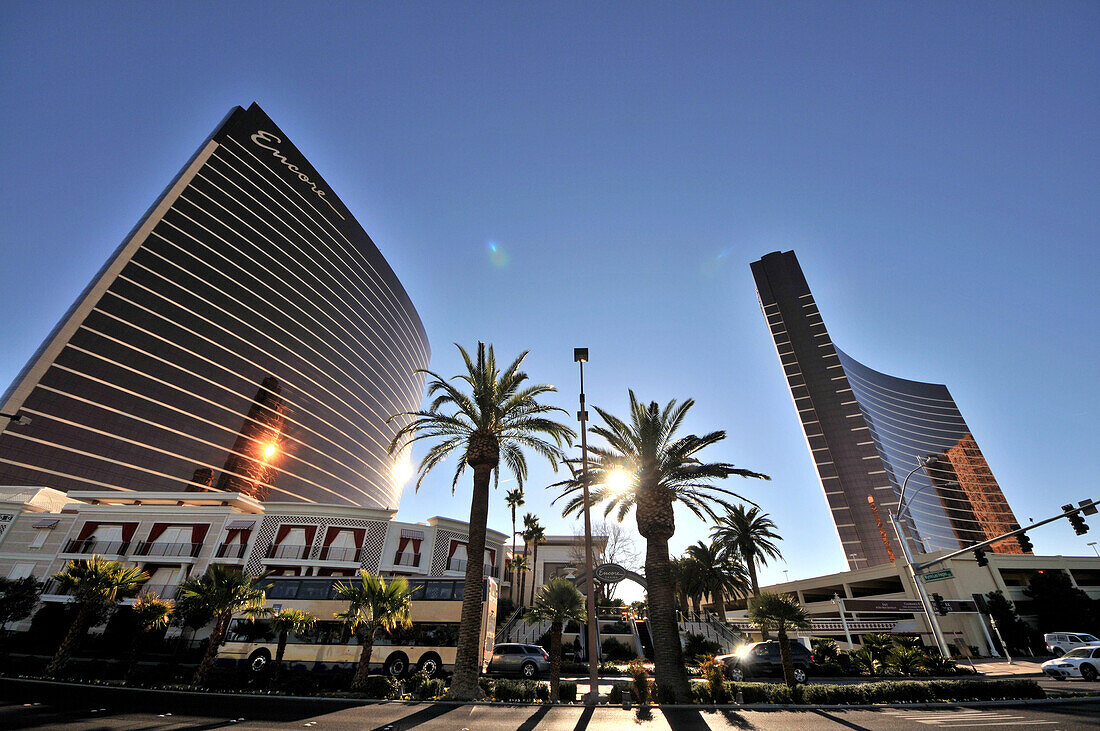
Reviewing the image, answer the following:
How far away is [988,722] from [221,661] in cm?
3113

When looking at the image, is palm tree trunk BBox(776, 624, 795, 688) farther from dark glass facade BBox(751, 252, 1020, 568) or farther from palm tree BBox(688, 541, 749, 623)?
dark glass facade BBox(751, 252, 1020, 568)

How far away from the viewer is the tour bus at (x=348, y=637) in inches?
849

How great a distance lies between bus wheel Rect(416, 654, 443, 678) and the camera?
21.2 meters

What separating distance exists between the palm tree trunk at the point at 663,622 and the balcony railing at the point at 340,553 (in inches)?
1126

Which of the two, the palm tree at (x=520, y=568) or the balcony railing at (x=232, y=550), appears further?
the palm tree at (x=520, y=568)

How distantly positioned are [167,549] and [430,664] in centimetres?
2884

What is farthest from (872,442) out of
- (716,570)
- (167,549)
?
(167,549)

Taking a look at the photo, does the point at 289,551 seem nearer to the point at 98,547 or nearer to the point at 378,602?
the point at 98,547

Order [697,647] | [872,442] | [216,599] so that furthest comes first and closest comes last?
[872,442]
[697,647]
[216,599]

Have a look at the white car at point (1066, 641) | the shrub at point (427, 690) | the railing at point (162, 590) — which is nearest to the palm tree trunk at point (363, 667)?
the shrub at point (427, 690)

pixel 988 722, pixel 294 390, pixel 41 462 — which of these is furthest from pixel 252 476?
pixel 988 722

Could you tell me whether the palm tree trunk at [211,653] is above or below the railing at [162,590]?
below

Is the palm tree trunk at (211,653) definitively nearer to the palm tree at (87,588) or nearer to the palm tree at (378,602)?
the palm tree at (378,602)

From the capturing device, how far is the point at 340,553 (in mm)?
38312
